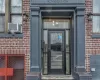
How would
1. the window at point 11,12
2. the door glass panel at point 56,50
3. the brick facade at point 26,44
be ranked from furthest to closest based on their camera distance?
1. the door glass panel at point 56,50
2. the window at point 11,12
3. the brick facade at point 26,44

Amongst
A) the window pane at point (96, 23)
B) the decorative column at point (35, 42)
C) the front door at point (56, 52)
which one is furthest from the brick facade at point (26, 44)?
the front door at point (56, 52)

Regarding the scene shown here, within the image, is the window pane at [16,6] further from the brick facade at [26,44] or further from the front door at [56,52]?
the front door at [56,52]

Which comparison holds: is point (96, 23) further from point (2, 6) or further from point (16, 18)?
point (2, 6)

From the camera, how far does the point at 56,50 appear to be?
32.3ft

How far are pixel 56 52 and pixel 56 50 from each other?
94 mm

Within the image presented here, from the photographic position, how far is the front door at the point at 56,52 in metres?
9.83

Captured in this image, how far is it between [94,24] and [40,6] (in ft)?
8.07

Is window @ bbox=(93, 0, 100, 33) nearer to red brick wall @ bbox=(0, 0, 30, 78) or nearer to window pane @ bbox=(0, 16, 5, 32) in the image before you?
red brick wall @ bbox=(0, 0, 30, 78)

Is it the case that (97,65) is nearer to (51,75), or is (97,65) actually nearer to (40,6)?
(51,75)

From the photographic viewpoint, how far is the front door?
32.2 feet

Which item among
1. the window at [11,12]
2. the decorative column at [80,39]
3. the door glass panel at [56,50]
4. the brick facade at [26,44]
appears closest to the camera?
the decorative column at [80,39]

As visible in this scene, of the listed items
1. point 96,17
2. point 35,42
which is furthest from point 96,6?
point 35,42

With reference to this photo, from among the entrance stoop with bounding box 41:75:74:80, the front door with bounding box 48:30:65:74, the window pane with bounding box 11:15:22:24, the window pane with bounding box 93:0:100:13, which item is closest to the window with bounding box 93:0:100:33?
the window pane with bounding box 93:0:100:13

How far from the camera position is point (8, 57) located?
29.4ft
